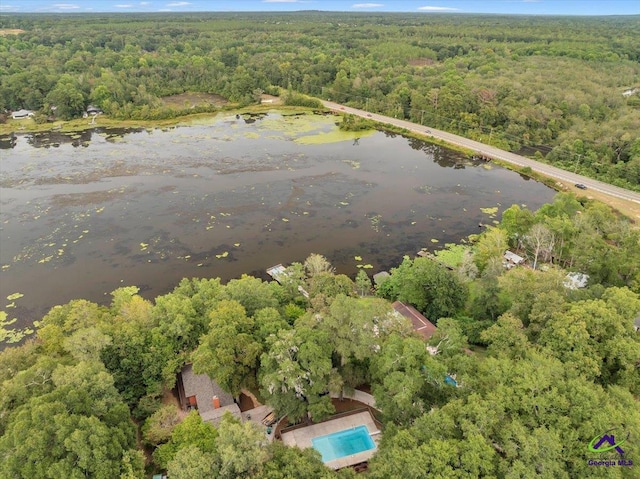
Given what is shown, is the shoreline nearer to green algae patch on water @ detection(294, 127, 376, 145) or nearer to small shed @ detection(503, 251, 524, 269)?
green algae patch on water @ detection(294, 127, 376, 145)

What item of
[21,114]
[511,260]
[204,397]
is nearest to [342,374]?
[204,397]

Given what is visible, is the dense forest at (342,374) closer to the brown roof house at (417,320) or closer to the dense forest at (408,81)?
the brown roof house at (417,320)

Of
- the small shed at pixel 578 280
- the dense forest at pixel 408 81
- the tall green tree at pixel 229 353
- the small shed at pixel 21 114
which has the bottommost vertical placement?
the small shed at pixel 578 280

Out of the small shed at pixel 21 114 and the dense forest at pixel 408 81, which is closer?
the dense forest at pixel 408 81

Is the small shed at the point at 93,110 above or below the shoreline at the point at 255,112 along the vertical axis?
above

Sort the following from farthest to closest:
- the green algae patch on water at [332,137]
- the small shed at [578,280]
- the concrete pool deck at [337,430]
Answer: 1. the green algae patch on water at [332,137]
2. the small shed at [578,280]
3. the concrete pool deck at [337,430]

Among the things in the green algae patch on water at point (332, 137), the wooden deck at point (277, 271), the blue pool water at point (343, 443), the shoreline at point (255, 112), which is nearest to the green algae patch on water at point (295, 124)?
the green algae patch on water at point (332, 137)

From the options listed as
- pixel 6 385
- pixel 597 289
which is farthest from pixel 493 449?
pixel 6 385
